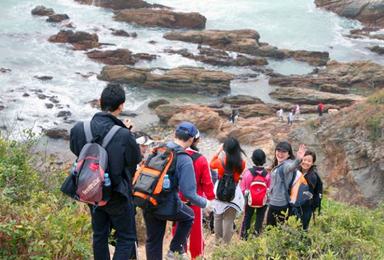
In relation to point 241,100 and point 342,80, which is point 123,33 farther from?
point 342,80

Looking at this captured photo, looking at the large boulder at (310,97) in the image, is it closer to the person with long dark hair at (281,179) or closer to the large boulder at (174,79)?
the large boulder at (174,79)

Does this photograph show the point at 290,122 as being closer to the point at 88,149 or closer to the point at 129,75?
the point at 129,75

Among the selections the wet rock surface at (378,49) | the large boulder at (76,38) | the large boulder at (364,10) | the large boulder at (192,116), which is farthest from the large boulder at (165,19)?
the large boulder at (192,116)

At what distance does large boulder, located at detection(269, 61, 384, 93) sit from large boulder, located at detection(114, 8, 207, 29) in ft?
33.2

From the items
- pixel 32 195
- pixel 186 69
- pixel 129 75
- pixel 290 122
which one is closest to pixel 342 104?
pixel 290 122

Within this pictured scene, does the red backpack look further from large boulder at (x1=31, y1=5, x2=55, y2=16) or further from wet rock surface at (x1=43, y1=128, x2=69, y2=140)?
large boulder at (x1=31, y1=5, x2=55, y2=16)

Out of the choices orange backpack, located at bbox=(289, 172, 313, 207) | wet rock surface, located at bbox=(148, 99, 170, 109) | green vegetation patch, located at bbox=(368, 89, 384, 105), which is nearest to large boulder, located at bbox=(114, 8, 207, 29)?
wet rock surface, located at bbox=(148, 99, 170, 109)

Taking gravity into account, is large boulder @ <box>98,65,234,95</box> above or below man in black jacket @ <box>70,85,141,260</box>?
below

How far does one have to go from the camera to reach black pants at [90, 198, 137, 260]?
4098 millimetres

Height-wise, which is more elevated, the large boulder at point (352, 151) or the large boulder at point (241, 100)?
the large boulder at point (352, 151)

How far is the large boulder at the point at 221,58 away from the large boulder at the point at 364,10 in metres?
14.7

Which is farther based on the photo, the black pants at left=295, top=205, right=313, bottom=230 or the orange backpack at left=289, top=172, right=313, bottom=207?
the black pants at left=295, top=205, right=313, bottom=230

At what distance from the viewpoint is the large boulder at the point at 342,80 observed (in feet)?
99.3

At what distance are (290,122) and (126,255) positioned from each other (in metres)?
20.0
